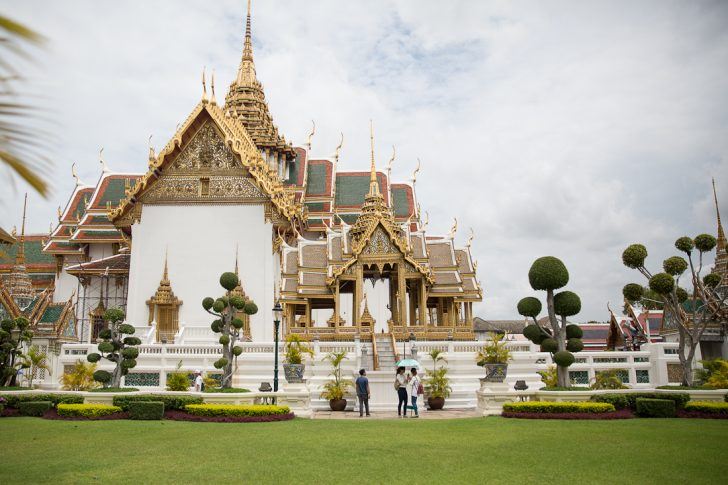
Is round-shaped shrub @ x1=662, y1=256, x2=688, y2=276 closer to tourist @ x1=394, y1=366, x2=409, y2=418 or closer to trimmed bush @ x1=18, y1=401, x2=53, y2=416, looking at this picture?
tourist @ x1=394, y1=366, x2=409, y2=418

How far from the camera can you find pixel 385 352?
17.9 metres

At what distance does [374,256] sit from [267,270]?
14.8ft

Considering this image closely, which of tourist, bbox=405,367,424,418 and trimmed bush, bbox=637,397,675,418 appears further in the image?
tourist, bbox=405,367,424,418

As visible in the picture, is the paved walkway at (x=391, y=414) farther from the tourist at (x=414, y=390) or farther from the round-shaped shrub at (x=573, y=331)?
the round-shaped shrub at (x=573, y=331)

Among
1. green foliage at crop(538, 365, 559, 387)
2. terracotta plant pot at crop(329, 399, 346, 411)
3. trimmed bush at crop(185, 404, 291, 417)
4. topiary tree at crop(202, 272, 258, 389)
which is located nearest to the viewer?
trimmed bush at crop(185, 404, 291, 417)

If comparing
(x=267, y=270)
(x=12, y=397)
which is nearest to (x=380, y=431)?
(x=12, y=397)

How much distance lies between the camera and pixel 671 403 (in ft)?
35.6

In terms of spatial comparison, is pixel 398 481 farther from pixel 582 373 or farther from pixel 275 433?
pixel 582 373

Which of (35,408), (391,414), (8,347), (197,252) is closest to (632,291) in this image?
(391,414)

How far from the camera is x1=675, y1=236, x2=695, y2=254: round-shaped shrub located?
1266 cm

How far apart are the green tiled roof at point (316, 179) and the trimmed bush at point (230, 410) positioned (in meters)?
19.7

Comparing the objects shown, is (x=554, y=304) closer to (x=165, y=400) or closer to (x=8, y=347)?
(x=165, y=400)

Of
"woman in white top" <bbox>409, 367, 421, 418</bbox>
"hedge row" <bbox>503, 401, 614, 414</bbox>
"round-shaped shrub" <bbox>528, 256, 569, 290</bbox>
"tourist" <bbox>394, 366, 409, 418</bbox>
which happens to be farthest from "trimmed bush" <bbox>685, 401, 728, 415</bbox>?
"tourist" <bbox>394, 366, 409, 418</bbox>

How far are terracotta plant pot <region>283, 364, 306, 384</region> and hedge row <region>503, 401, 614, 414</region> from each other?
403cm
